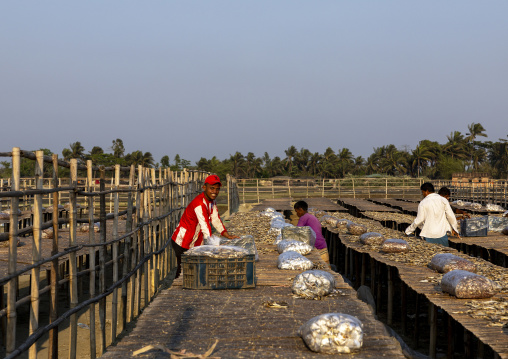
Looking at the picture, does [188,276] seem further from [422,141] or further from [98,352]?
[422,141]

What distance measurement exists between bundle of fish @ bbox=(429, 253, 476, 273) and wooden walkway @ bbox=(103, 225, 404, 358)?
1.87 metres

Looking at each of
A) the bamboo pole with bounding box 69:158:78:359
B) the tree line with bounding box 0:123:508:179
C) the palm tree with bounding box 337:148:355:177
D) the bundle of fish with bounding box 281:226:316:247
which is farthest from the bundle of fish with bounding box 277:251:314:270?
the palm tree with bounding box 337:148:355:177

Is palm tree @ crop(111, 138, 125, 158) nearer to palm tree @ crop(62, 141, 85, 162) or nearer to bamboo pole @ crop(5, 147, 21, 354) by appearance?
palm tree @ crop(62, 141, 85, 162)

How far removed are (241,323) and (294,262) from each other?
2640 mm

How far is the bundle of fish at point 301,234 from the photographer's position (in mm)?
8711

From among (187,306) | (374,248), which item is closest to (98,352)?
(187,306)

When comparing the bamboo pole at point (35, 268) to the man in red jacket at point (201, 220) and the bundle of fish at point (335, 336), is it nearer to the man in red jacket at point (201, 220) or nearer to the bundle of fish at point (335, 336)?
the man in red jacket at point (201, 220)

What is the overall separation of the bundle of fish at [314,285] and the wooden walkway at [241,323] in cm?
10

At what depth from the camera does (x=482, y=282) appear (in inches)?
237

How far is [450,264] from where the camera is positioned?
747cm

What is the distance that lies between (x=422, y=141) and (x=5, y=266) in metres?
74.4

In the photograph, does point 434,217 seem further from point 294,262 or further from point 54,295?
point 54,295

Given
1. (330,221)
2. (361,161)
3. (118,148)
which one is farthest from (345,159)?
(330,221)

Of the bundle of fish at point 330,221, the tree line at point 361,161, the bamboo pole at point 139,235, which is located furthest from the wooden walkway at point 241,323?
the tree line at point 361,161
